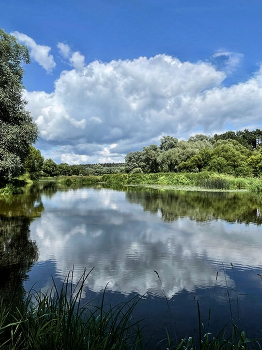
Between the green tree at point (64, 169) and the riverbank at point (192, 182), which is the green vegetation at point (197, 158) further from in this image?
the green tree at point (64, 169)

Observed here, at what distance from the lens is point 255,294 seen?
4.65m

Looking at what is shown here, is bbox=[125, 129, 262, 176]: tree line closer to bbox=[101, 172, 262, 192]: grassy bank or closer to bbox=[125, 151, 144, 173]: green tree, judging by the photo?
bbox=[125, 151, 144, 173]: green tree

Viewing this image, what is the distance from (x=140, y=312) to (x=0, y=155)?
13839 mm

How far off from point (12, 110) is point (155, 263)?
47.1 ft

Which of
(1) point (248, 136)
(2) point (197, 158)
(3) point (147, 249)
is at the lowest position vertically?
(3) point (147, 249)

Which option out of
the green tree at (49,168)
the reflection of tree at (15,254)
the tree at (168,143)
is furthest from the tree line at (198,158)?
the reflection of tree at (15,254)

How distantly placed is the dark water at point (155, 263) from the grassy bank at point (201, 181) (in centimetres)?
1931

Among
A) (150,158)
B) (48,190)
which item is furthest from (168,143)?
(48,190)

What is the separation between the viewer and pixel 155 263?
6.15 m

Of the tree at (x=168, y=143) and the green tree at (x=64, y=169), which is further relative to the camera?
the green tree at (x=64, y=169)

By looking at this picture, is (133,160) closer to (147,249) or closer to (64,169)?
(64,169)

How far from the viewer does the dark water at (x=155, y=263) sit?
4027 mm

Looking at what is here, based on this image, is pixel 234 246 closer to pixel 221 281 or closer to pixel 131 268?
pixel 221 281

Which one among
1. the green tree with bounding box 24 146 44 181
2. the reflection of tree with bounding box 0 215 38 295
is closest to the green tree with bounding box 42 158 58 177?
the green tree with bounding box 24 146 44 181
